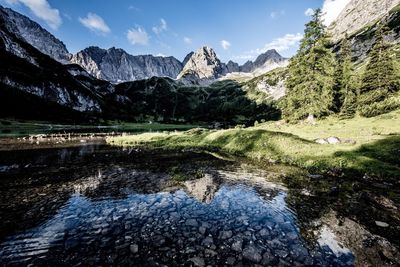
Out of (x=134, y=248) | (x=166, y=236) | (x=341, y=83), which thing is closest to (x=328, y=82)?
(x=341, y=83)

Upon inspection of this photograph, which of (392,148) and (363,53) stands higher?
(363,53)

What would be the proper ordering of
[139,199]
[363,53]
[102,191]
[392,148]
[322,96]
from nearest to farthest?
[139,199]
[102,191]
[392,148]
[322,96]
[363,53]

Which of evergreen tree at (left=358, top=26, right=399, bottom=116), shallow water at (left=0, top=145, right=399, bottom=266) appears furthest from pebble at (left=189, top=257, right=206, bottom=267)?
evergreen tree at (left=358, top=26, right=399, bottom=116)

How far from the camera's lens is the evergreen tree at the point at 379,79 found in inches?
2314

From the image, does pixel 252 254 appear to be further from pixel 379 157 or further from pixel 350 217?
pixel 379 157

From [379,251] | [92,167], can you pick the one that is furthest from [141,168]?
[379,251]

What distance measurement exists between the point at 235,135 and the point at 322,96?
1017 inches

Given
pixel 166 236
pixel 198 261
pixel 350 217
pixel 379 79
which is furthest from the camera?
pixel 379 79

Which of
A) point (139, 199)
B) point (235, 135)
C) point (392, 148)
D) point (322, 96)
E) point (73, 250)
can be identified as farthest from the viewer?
point (322, 96)

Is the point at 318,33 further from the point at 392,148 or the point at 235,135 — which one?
the point at 392,148

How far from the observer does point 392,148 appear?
27.5 m

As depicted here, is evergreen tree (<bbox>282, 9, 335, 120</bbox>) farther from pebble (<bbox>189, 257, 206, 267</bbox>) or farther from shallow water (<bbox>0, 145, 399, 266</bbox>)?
pebble (<bbox>189, 257, 206, 267</bbox>)

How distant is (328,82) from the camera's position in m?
59.2

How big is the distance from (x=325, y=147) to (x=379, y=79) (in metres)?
44.5
